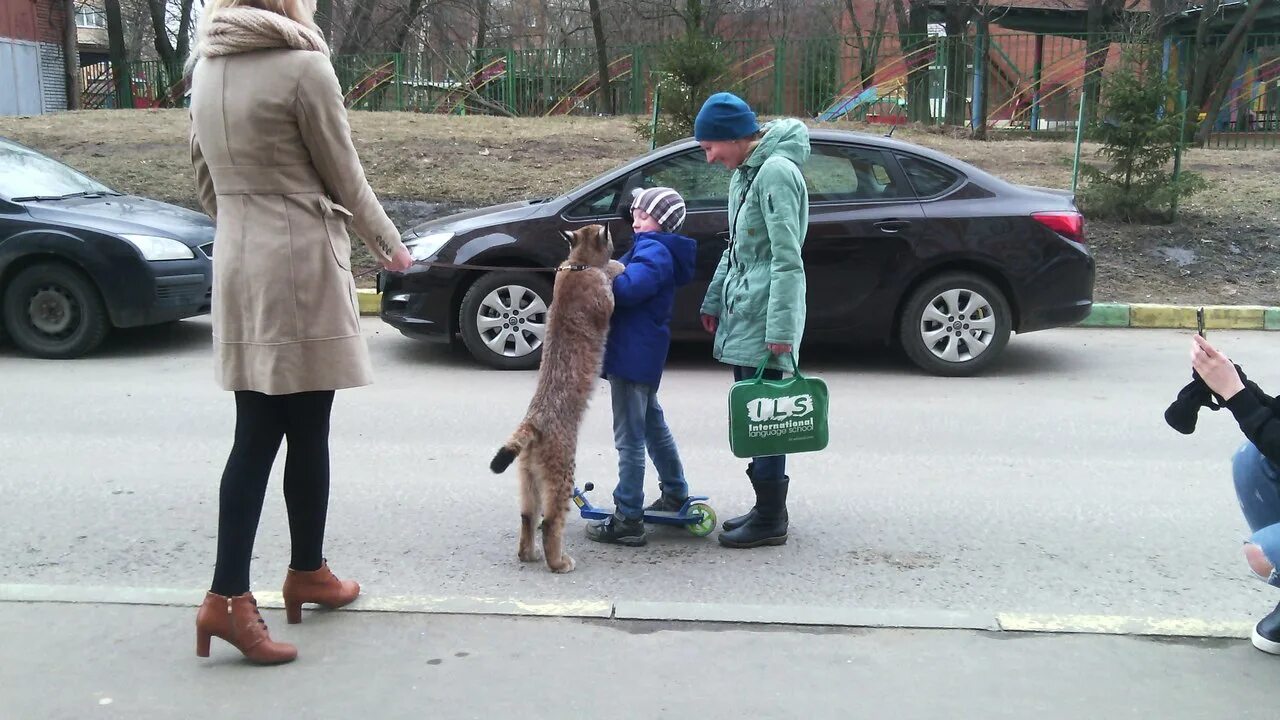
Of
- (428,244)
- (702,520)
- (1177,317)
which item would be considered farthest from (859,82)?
(702,520)

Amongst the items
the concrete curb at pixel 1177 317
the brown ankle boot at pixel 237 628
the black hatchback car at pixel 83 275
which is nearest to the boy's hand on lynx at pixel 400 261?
the brown ankle boot at pixel 237 628

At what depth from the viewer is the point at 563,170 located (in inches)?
587

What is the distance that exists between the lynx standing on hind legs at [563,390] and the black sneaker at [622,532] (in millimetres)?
346

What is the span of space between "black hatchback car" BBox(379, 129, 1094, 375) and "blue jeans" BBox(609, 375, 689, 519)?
11.5 feet

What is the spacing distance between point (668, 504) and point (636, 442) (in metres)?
0.43

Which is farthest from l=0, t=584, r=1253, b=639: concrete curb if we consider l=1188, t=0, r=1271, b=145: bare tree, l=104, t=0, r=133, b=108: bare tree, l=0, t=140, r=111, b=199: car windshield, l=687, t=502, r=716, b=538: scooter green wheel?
l=104, t=0, r=133, b=108: bare tree

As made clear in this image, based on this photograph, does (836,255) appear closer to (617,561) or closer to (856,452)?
(856,452)

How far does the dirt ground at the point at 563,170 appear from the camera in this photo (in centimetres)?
1143

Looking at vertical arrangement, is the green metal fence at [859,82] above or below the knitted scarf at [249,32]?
above

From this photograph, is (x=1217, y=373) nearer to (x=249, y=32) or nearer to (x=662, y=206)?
(x=662, y=206)

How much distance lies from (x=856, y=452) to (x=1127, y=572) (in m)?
1.96

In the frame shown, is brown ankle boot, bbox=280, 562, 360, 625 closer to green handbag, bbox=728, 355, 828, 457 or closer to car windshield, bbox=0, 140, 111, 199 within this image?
green handbag, bbox=728, 355, 828, 457

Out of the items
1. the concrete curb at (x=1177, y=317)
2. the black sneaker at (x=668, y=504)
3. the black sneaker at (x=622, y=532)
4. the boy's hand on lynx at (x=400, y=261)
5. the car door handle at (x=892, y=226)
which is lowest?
the black sneaker at (x=622, y=532)

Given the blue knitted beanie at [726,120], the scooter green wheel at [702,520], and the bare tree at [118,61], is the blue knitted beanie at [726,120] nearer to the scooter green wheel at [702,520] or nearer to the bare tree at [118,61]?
the scooter green wheel at [702,520]
